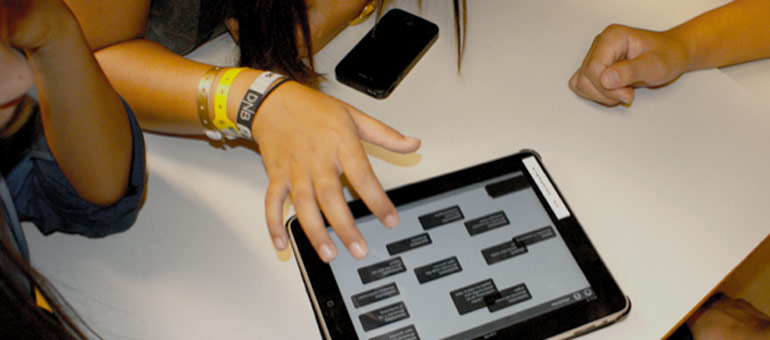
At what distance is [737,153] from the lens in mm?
665

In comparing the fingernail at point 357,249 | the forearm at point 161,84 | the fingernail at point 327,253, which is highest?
the forearm at point 161,84

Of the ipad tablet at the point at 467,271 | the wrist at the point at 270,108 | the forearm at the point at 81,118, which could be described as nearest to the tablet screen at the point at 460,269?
the ipad tablet at the point at 467,271

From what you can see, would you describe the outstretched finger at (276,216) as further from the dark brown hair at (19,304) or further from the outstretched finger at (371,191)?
the dark brown hair at (19,304)

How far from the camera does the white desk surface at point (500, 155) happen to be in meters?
0.57

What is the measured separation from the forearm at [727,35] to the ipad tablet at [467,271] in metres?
0.32

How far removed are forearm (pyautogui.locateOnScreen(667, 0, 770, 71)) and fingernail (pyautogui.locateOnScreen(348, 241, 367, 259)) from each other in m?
0.49

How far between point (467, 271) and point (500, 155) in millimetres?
173

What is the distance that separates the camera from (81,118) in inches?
22.0

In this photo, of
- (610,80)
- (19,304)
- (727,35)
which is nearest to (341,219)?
(19,304)

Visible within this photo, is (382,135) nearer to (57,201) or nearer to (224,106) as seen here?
(224,106)

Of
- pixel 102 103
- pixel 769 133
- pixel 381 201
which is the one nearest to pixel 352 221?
pixel 381 201

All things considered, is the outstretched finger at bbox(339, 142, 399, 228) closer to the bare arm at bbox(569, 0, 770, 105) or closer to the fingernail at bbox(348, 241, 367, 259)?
the fingernail at bbox(348, 241, 367, 259)

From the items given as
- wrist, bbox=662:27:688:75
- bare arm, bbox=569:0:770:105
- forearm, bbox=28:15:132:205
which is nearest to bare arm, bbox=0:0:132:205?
forearm, bbox=28:15:132:205

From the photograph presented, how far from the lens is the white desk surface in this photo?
57cm
